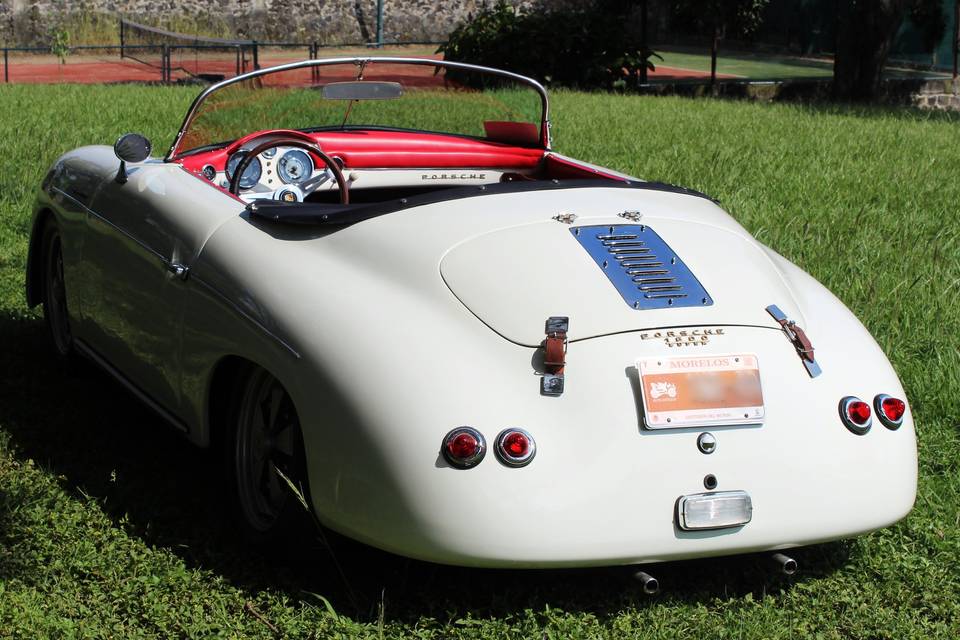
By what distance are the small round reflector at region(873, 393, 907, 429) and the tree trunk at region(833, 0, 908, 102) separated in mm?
19370

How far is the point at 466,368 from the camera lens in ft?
9.87

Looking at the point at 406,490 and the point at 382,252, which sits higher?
the point at 382,252

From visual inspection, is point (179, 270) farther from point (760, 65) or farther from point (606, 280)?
point (760, 65)

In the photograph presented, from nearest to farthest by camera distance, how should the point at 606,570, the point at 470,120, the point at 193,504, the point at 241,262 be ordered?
1. the point at 606,570
2. the point at 241,262
3. the point at 193,504
4. the point at 470,120

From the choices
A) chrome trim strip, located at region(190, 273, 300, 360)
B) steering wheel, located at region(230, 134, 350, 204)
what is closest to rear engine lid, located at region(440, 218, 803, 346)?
chrome trim strip, located at region(190, 273, 300, 360)

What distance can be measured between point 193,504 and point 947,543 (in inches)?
90.8

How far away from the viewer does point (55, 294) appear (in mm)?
5242

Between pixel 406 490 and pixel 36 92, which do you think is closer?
pixel 406 490

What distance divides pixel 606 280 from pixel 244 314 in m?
0.99

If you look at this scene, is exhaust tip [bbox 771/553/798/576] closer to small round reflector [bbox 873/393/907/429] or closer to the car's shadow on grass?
the car's shadow on grass

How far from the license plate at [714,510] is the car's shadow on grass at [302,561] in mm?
379

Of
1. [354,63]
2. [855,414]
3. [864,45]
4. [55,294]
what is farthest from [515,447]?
[864,45]

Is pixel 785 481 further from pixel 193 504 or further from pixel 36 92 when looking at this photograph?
pixel 36 92

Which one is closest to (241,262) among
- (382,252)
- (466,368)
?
(382,252)
